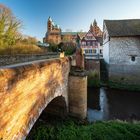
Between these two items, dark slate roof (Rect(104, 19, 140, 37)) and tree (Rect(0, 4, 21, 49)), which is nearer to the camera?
tree (Rect(0, 4, 21, 49))

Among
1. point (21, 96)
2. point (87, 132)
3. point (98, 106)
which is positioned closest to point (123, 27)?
point (98, 106)

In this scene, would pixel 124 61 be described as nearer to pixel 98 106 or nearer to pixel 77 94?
pixel 98 106

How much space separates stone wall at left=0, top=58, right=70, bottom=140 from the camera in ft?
15.6

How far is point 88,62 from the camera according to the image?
29250 mm

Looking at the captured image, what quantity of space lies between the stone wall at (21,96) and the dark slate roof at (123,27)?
68.6 ft

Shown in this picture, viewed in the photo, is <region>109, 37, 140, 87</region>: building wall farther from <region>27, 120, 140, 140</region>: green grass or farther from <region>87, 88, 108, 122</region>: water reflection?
<region>27, 120, 140, 140</region>: green grass

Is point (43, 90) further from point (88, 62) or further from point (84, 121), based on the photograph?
point (88, 62)

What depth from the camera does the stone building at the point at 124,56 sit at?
27.0 metres

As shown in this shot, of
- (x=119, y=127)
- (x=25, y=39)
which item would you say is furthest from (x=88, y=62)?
(x=119, y=127)

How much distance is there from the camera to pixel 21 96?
5754 mm

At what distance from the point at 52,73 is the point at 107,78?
804 inches

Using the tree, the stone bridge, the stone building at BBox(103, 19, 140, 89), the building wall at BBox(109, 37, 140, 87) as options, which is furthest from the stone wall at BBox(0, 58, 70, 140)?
the building wall at BBox(109, 37, 140, 87)

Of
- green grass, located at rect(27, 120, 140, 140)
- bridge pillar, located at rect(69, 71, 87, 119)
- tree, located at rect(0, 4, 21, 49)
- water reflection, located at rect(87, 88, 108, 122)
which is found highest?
tree, located at rect(0, 4, 21, 49)

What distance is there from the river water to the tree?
38.9 ft
